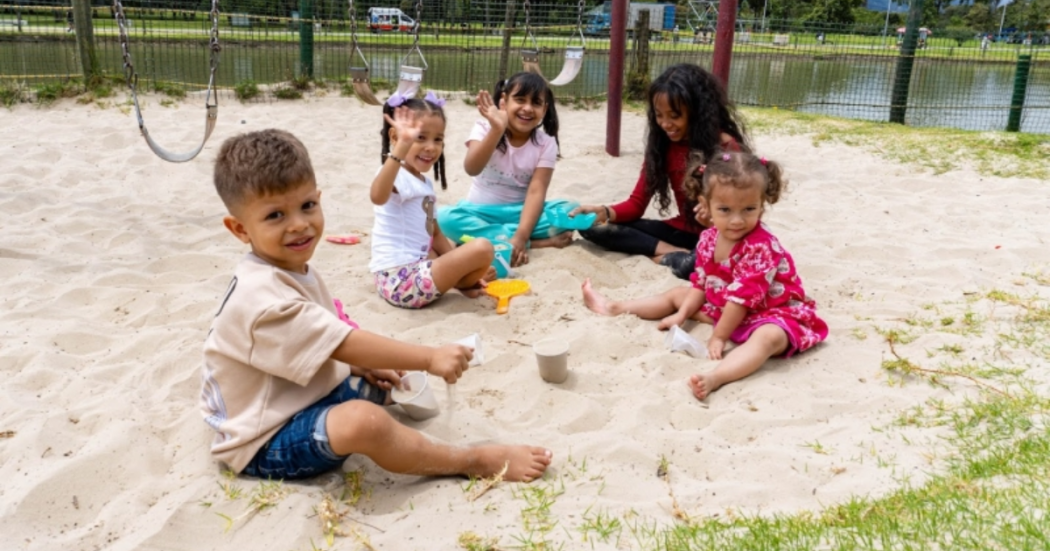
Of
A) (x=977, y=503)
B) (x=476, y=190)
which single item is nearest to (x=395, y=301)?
(x=476, y=190)

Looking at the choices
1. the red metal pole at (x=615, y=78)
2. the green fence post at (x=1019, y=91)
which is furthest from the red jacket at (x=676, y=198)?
the green fence post at (x=1019, y=91)

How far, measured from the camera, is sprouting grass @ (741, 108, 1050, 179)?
6.29m

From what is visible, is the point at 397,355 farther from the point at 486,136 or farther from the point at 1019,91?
the point at 1019,91

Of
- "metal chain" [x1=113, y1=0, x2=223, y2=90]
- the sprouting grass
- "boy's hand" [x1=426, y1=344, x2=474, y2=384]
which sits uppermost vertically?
"metal chain" [x1=113, y1=0, x2=223, y2=90]

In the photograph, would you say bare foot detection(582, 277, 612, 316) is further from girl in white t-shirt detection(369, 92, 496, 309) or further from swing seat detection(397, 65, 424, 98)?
swing seat detection(397, 65, 424, 98)

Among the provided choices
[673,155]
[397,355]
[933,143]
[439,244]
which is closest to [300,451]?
[397,355]

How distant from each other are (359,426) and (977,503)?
1.51m

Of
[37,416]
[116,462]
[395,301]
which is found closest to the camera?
[116,462]

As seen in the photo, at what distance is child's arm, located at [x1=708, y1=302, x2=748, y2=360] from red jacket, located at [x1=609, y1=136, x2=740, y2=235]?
3.80 feet

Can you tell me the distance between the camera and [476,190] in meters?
4.86

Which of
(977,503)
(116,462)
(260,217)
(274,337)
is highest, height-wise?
(260,217)

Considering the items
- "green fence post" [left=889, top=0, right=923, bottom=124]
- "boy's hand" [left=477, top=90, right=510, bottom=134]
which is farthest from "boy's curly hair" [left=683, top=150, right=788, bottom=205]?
"green fence post" [left=889, top=0, right=923, bottom=124]

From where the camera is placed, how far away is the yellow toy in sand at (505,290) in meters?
3.71

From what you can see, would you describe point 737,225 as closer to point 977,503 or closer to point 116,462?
point 977,503
